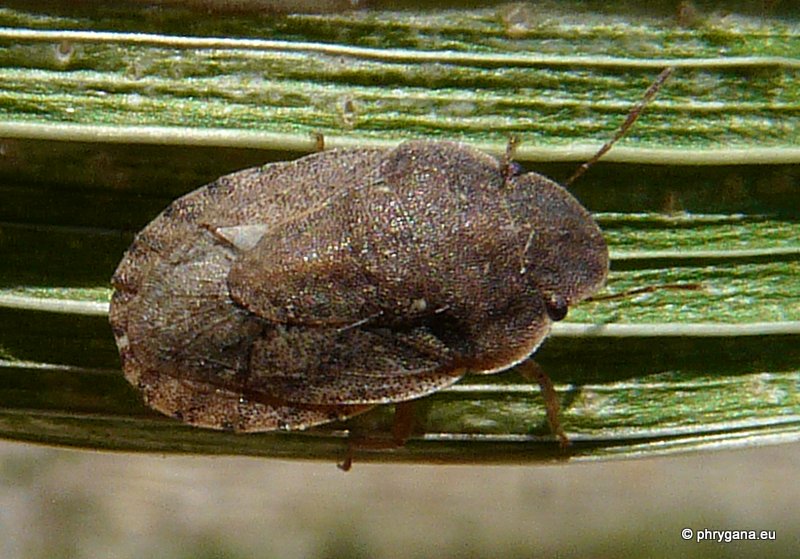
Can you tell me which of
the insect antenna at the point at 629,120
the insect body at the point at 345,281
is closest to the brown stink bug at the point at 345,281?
the insect body at the point at 345,281

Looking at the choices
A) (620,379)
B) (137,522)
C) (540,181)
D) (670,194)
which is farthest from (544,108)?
(137,522)

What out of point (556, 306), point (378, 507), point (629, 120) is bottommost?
point (378, 507)

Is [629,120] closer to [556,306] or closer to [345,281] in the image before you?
[556,306]

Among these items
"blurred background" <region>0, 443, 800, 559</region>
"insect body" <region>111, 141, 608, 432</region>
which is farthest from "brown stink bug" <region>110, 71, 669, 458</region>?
"blurred background" <region>0, 443, 800, 559</region>

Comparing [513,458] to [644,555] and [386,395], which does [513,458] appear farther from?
[644,555]

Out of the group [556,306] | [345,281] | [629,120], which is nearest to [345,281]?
Result: [345,281]

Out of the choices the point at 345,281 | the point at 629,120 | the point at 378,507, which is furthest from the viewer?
the point at 378,507

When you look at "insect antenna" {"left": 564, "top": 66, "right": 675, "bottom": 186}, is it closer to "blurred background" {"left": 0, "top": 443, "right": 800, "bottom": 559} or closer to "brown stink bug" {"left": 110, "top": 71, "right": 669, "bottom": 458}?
"brown stink bug" {"left": 110, "top": 71, "right": 669, "bottom": 458}

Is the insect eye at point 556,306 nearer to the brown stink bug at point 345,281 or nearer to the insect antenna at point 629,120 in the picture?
the brown stink bug at point 345,281
